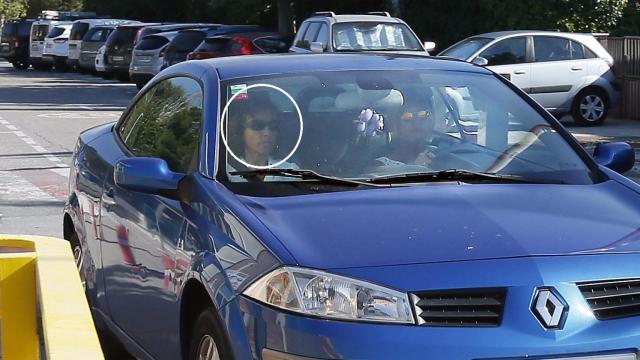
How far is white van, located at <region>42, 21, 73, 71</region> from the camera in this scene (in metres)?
44.8

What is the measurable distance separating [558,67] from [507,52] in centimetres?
88

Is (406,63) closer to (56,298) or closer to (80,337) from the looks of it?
(56,298)

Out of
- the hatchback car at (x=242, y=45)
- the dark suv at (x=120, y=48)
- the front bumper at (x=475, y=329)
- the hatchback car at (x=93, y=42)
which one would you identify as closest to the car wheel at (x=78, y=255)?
the front bumper at (x=475, y=329)

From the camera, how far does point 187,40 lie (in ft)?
99.3

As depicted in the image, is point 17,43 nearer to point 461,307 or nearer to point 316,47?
point 316,47

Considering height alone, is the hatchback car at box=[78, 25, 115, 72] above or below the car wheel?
below

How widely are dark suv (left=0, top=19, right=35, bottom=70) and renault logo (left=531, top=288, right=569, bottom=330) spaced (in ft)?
156

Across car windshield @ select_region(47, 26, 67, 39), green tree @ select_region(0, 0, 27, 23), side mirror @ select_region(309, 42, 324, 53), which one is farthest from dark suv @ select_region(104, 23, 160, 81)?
green tree @ select_region(0, 0, 27, 23)

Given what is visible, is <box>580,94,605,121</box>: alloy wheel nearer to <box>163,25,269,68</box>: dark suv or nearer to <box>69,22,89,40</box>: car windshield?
<box>163,25,269,68</box>: dark suv

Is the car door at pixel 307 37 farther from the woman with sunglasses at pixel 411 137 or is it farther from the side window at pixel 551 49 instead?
the woman with sunglasses at pixel 411 137

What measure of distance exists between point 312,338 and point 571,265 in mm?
896

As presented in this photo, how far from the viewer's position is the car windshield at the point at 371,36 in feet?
69.3

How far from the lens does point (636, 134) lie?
1886cm

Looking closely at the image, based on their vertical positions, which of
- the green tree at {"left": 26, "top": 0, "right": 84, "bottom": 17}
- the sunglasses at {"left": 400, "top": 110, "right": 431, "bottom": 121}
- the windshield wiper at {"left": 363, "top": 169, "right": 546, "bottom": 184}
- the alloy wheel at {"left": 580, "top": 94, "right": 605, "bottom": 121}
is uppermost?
the sunglasses at {"left": 400, "top": 110, "right": 431, "bottom": 121}
